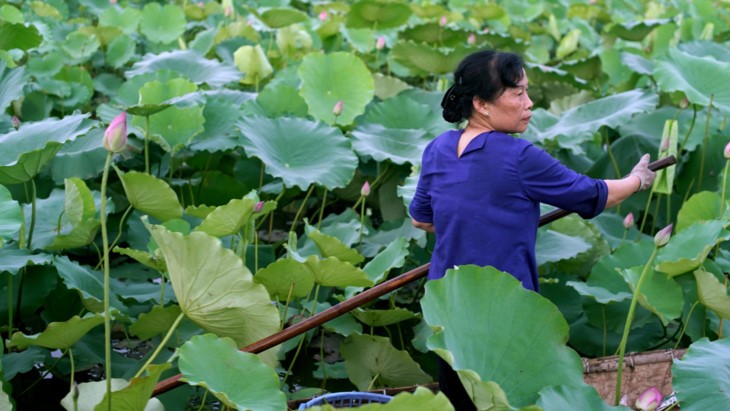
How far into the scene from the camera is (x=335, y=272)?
6.52 feet

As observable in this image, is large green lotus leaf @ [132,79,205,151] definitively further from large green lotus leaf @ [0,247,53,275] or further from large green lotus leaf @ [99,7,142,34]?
large green lotus leaf @ [99,7,142,34]

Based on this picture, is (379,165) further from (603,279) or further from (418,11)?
(418,11)

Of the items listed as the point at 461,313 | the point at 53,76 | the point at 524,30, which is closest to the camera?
the point at 461,313

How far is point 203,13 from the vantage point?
494cm

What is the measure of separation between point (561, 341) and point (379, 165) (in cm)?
146

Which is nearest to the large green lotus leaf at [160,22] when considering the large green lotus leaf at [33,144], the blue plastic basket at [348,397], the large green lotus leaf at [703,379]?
the large green lotus leaf at [33,144]

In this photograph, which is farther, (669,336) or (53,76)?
(53,76)

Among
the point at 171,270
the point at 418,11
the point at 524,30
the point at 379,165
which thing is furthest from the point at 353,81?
the point at 524,30

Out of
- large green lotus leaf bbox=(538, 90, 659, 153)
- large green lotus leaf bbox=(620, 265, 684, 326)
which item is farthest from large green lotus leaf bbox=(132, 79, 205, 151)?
large green lotus leaf bbox=(620, 265, 684, 326)

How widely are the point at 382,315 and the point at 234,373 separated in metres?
0.69

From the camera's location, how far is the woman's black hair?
5.41ft

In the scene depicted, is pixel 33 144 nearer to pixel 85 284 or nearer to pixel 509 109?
pixel 85 284

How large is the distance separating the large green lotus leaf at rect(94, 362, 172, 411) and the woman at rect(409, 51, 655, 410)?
53 cm

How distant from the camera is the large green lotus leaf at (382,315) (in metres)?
2.20
